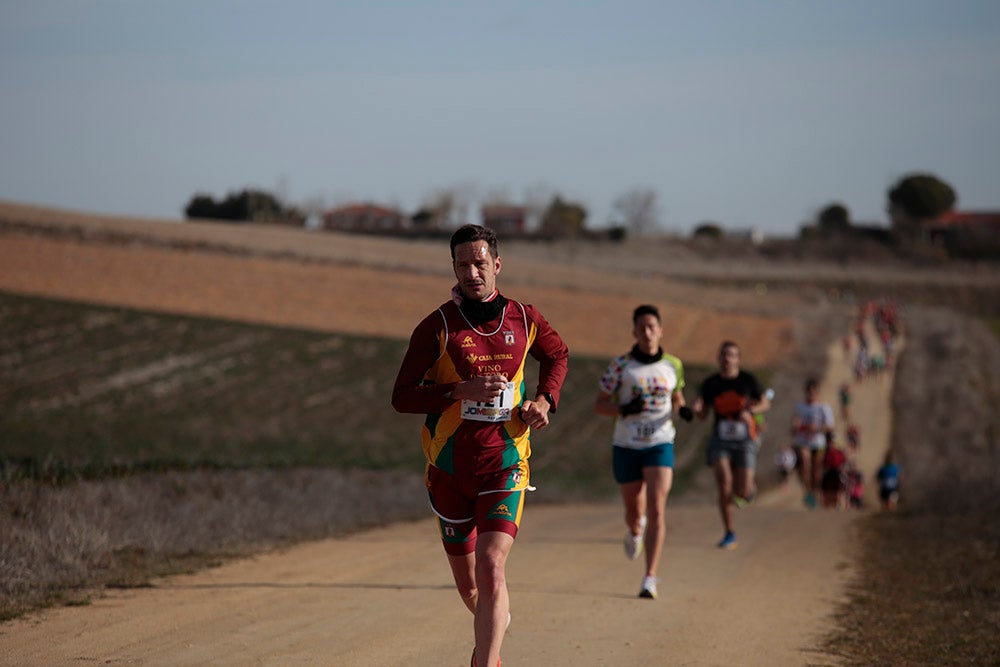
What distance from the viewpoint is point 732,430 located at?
1316 cm

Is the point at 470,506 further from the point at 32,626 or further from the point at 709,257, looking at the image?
the point at 709,257

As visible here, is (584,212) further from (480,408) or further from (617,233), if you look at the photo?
(480,408)

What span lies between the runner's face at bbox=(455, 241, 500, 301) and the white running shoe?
14.0 feet

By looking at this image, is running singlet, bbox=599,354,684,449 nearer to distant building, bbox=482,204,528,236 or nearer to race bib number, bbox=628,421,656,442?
race bib number, bbox=628,421,656,442

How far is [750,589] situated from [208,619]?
15.2 ft

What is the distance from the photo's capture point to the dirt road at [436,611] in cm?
756

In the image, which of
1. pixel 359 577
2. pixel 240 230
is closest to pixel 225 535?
pixel 359 577

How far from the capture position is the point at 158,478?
48.2 feet

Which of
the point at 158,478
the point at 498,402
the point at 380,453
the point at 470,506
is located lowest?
the point at 380,453

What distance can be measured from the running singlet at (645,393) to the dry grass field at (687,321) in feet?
6.64

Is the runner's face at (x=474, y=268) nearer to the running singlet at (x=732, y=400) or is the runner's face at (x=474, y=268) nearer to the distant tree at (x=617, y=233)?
the running singlet at (x=732, y=400)

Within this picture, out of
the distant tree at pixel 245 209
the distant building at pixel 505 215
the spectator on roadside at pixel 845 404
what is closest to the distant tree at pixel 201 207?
the distant tree at pixel 245 209

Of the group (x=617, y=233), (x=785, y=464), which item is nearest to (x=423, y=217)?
(x=617, y=233)

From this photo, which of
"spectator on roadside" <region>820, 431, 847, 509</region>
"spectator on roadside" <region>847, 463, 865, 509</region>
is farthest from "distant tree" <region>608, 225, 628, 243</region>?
"spectator on roadside" <region>820, 431, 847, 509</region>
